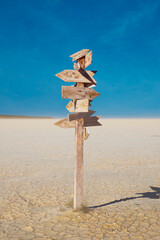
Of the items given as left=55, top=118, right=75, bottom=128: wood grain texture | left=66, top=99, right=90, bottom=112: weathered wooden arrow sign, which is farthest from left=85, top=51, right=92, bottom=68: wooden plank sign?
left=55, top=118, right=75, bottom=128: wood grain texture

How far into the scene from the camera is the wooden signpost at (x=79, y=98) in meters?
3.99

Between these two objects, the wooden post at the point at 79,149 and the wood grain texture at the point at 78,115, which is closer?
the wood grain texture at the point at 78,115

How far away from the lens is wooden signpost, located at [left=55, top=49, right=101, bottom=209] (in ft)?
13.1

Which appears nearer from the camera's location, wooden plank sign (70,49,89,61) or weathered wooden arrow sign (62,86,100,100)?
weathered wooden arrow sign (62,86,100,100)

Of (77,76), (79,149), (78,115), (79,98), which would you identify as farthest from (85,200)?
(77,76)

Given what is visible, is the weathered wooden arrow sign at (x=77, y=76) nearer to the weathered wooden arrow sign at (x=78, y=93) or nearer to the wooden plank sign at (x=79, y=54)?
the weathered wooden arrow sign at (x=78, y=93)

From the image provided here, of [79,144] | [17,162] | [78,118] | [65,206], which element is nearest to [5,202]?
[65,206]

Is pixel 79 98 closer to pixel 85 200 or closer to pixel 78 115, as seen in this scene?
pixel 78 115

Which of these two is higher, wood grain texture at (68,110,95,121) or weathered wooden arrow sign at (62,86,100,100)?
weathered wooden arrow sign at (62,86,100,100)

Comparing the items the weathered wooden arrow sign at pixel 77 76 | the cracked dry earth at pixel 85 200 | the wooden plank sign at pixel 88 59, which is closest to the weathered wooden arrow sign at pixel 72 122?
the weathered wooden arrow sign at pixel 77 76

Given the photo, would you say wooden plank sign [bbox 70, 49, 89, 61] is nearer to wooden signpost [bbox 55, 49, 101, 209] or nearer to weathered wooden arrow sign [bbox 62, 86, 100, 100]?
wooden signpost [bbox 55, 49, 101, 209]

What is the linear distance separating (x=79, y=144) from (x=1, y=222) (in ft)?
6.80

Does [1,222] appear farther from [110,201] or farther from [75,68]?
[75,68]

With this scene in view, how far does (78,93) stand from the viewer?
404 cm
